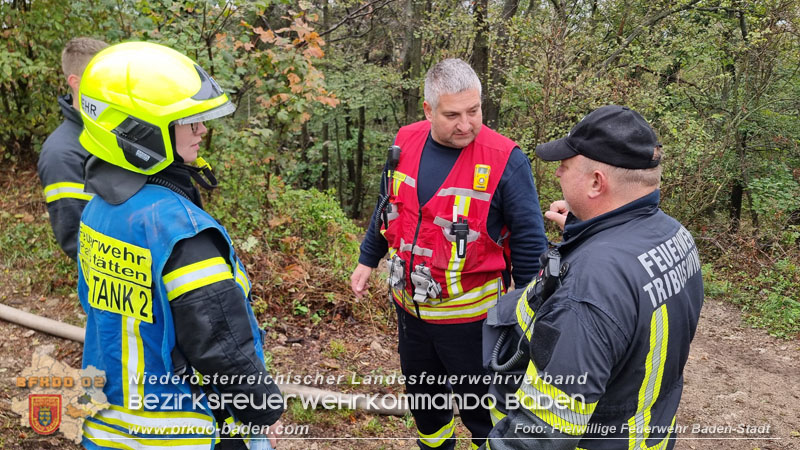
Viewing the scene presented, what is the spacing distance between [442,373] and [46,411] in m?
2.15

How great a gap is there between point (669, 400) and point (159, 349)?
1.76 m

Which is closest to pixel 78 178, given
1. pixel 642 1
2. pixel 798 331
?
pixel 798 331

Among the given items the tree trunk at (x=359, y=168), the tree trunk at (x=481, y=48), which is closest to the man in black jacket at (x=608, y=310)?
the tree trunk at (x=481, y=48)

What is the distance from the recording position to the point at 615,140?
1717 millimetres

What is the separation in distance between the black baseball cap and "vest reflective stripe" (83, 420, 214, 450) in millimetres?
1619

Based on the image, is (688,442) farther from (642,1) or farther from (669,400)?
(642,1)

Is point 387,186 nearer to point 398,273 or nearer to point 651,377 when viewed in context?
point 398,273

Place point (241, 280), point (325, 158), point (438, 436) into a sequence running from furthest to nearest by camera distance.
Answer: point (325, 158) < point (438, 436) < point (241, 280)

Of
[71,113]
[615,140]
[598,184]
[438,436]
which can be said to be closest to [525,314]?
[598,184]

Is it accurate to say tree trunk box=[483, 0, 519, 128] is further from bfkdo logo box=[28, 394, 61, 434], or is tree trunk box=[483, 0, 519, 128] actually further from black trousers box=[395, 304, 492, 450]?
bfkdo logo box=[28, 394, 61, 434]

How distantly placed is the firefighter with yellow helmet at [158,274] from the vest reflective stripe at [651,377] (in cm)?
122

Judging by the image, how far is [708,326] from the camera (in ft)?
22.1

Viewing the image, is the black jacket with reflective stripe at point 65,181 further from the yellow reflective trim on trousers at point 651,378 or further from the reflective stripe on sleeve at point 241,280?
the yellow reflective trim on trousers at point 651,378

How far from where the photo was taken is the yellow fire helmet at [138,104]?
5.57 feet
